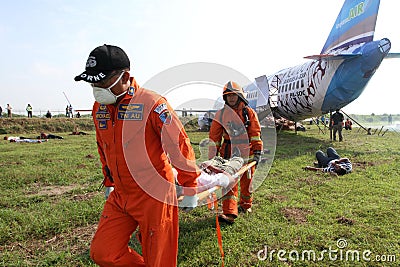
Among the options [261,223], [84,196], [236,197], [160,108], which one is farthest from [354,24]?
[160,108]

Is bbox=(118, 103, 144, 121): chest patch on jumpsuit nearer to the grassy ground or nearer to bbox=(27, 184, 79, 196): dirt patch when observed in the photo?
the grassy ground

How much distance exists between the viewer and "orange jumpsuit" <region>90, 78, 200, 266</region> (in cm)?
245

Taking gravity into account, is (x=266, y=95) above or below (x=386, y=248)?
above

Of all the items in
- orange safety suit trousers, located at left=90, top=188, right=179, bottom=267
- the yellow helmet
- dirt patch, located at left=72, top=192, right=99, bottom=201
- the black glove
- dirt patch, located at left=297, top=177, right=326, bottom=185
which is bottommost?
dirt patch, located at left=297, top=177, right=326, bottom=185

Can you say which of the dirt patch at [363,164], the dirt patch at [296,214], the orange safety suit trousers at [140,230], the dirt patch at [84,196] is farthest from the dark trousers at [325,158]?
the orange safety suit trousers at [140,230]

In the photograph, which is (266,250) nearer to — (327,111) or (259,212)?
(259,212)

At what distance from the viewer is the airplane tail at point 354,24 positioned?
11.6m

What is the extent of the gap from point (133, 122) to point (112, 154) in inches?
14.1

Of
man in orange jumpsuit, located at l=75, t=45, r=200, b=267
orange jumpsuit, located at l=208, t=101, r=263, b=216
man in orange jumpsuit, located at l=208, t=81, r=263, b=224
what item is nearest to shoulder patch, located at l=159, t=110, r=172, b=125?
man in orange jumpsuit, located at l=75, t=45, r=200, b=267

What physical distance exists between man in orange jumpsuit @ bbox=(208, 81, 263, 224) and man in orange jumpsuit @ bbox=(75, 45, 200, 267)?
2.16 metres

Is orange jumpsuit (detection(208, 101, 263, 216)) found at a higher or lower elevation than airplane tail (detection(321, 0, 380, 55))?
lower

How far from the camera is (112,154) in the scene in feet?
8.32

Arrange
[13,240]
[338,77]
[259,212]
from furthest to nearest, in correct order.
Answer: [338,77] < [259,212] < [13,240]

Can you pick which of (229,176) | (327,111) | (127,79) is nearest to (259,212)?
(229,176)
